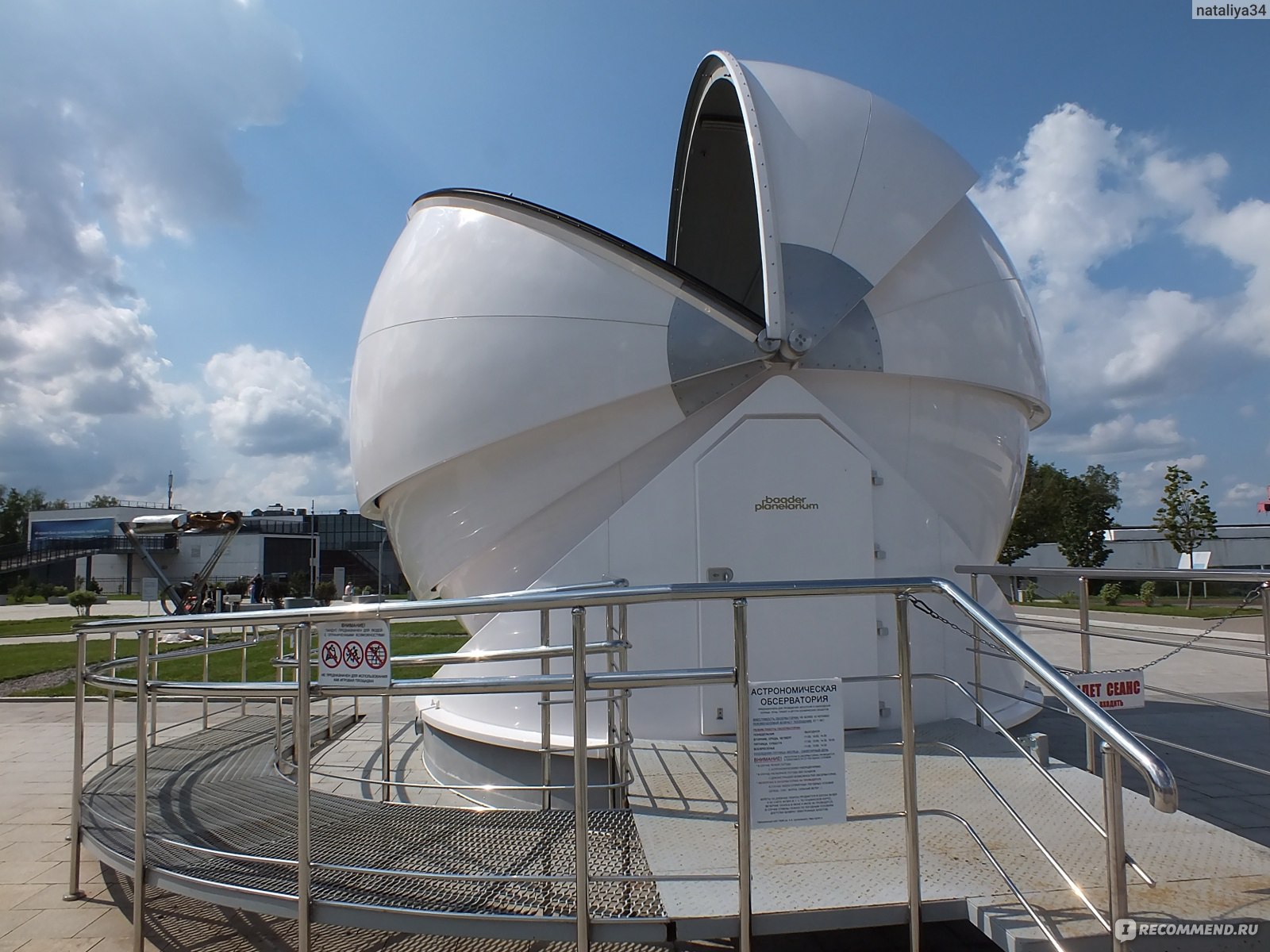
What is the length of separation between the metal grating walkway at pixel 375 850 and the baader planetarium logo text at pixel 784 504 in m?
2.18

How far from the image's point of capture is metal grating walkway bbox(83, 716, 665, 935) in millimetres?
3174

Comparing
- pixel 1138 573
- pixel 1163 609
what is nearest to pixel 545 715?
pixel 1138 573

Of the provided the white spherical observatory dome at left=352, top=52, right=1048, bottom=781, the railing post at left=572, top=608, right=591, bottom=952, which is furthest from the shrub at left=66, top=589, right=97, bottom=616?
the railing post at left=572, top=608, right=591, bottom=952

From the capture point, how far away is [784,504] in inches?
206

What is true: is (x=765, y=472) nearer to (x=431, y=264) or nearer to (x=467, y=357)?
(x=467, y=357)

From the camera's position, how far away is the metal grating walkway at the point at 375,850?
10.4 ft

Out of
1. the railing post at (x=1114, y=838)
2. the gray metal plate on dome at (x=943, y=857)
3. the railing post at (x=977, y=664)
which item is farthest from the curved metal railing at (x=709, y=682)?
the railing post at (x=977, y=664)

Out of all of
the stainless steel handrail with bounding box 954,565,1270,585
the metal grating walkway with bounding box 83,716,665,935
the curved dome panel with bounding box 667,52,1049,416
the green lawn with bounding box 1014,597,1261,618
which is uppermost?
the curved dome panel with bounding box 667,52,1049,416

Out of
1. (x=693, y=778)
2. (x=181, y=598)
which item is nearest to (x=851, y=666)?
(x=693, y=778)

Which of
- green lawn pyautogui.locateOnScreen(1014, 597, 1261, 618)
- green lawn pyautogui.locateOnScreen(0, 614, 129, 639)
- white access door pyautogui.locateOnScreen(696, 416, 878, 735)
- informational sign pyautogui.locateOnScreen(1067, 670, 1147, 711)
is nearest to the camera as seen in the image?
informational sign pyautogui.locateOnScreen(1067, 670, 1147, 711)

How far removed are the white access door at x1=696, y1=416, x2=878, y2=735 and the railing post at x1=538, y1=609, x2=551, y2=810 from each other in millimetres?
1039

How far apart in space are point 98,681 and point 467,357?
308 centimetres

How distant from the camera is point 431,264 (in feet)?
20.2

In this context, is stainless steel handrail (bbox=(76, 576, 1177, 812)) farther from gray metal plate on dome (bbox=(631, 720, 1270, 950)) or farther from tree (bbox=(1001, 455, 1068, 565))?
tree (bbox=(1001, 455, 1068, 565))
